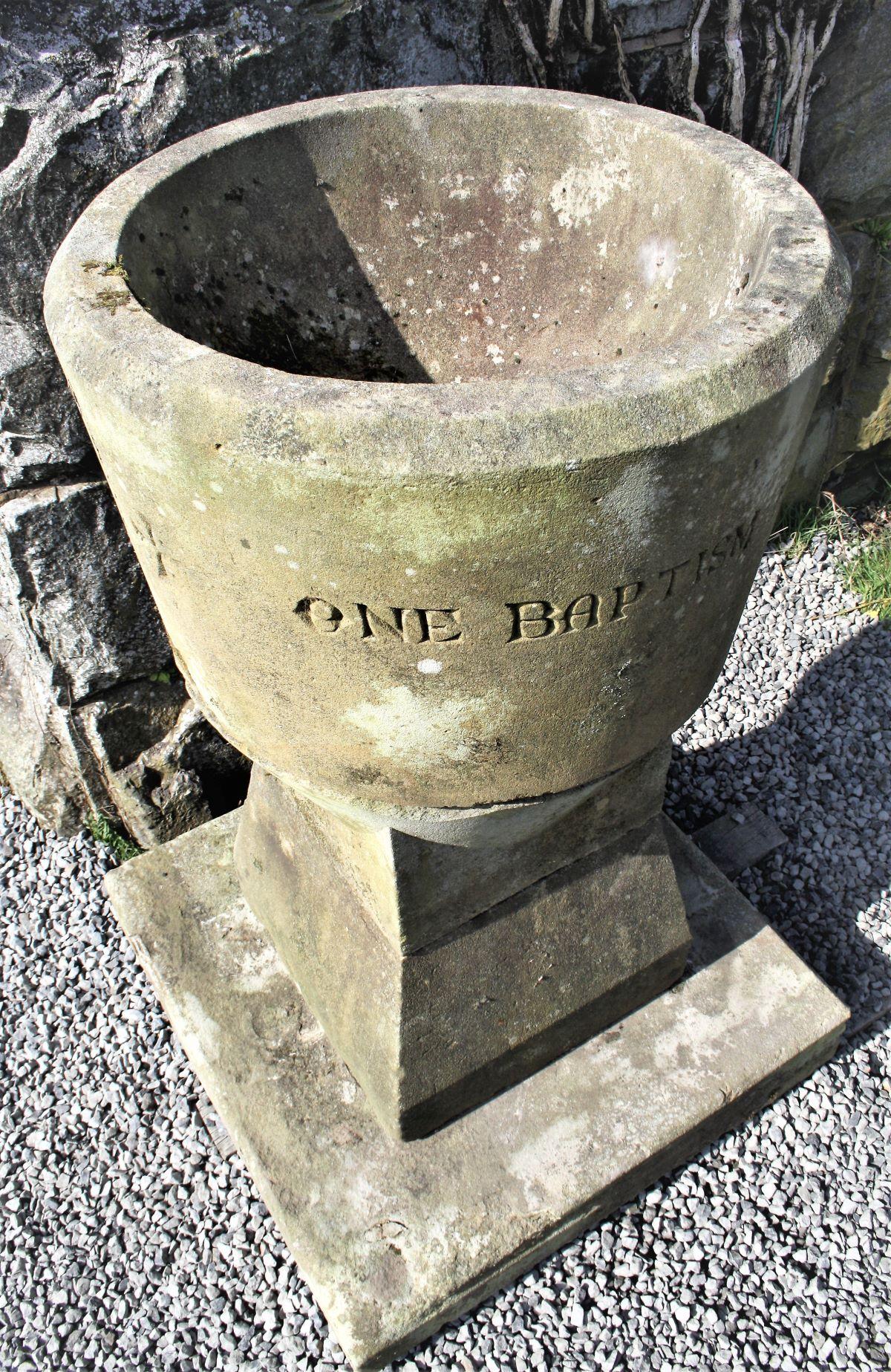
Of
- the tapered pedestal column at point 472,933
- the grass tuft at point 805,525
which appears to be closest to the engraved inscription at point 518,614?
the tapered pedestal column at point 472,933

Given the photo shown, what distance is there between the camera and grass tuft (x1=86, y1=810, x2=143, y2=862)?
271 cm

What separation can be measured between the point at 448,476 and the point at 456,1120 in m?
1.41

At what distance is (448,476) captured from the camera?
1.08 m

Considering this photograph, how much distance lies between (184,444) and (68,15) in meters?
1.24

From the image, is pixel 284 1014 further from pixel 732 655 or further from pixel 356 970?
pixel 732 655

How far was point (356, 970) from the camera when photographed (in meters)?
1.93

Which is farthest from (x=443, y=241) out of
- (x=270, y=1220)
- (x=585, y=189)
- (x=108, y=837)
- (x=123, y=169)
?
(x=270, y=1220)

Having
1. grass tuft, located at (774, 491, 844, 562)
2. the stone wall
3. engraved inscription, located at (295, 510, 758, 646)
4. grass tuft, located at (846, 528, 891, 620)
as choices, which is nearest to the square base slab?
the stone wall

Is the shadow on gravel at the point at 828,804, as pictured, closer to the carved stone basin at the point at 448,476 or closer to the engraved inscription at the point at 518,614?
the carved stone basin at the point at 448,476

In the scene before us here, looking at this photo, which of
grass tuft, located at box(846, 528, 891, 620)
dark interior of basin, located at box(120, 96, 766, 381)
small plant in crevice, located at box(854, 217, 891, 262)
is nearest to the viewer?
dark interior of basin, located at box(120, 96, 766, 381)

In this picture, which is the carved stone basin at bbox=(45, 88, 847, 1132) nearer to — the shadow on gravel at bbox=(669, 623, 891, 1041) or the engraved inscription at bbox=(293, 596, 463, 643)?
the engraved inscription at bbox=(293, 596, 463, 643)

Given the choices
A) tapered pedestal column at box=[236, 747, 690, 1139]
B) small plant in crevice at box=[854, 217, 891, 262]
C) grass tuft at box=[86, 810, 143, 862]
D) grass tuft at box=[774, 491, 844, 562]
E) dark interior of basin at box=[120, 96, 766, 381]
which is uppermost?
dark interior of basin at box=[120, 96, 766, 381]

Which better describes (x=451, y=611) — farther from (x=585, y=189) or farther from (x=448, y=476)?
(x=585, y=189)

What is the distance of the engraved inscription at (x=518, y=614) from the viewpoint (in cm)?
121
